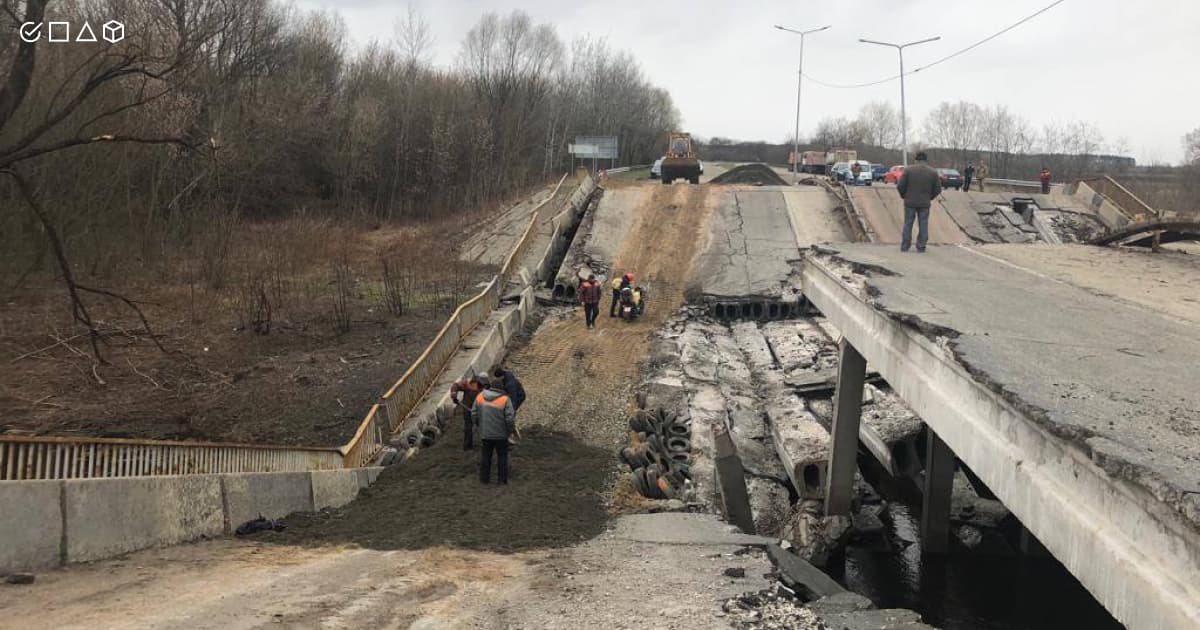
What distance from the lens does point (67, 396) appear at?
44.9 ft

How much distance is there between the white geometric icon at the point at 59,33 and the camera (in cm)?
1762

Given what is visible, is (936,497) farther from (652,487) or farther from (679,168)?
(679,168)

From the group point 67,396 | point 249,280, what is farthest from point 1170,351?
point 249,280

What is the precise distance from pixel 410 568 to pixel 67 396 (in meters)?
9.94

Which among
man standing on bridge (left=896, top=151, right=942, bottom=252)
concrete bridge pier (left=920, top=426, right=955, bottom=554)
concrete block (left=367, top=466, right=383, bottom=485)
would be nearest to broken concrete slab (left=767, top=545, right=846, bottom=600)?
concrete block (left=367, top=466, right=383, bottom=485)

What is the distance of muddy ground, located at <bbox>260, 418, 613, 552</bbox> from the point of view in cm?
840

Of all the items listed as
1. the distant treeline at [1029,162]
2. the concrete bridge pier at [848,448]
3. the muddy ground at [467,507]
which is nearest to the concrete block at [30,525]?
the muddy ground at [467,507]

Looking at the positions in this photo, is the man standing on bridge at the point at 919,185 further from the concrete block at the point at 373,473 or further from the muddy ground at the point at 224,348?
the muddy ground at the point at 224,348

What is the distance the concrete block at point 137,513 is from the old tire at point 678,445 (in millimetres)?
8133

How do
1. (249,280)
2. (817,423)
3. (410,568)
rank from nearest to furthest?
(410,568) → (817,423) → (249,280)

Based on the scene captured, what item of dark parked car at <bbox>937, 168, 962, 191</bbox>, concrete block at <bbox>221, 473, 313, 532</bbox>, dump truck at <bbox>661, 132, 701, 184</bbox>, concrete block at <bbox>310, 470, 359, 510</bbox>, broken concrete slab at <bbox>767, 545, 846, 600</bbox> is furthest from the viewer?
dark parked car at <bbox>937, 168, 962, 191</bbox>

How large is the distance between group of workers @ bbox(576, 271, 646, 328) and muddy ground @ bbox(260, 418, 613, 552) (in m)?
8.87

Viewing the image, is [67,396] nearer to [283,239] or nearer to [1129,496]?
[1129,496]

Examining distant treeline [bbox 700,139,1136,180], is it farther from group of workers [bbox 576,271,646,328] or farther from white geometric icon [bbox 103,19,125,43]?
white geometric icon [bbox 103,19,125,43]
